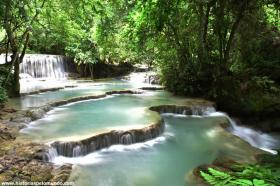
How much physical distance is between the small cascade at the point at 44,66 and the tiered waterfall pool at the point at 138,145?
1098cm

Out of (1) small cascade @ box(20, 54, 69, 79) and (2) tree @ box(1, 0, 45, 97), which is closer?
(2) tree @ box(1, 0, 45, 97)

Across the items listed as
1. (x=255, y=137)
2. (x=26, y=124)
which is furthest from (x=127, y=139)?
(x=255, y=137)

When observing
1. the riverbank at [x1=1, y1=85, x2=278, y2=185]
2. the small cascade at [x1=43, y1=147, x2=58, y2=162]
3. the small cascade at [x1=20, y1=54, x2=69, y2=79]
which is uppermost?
the small cascade at [x1=20, y1=54, x2=69, y2=79]

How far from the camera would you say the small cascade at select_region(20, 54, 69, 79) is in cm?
2047

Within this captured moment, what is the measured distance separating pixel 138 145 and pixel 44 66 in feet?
52.4

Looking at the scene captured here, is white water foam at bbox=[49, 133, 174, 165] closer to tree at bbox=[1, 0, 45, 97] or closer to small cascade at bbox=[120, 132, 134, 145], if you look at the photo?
small cascade at bbox=[120, 132, 134, 145]

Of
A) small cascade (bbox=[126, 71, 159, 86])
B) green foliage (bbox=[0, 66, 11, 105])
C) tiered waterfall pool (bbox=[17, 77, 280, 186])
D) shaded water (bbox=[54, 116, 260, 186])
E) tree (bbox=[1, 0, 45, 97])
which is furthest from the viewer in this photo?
small cascade (bbox=[126, 71, 159, 86])

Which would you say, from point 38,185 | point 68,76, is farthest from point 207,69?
point 68,76

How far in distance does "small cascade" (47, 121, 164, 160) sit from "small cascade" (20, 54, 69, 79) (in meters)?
15.0

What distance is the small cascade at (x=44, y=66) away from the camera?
20469 millimetres

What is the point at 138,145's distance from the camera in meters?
7.10

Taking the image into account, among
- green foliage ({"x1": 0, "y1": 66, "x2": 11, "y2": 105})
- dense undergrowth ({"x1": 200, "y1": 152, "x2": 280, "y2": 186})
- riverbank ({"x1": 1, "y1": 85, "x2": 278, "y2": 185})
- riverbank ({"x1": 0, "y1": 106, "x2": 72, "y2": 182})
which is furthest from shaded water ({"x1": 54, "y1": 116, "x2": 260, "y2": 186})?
green foliage ({"x1": 0, "y1": 66, "x2": 11, "y2": 105})

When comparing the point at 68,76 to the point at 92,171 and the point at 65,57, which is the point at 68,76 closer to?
the point at 65,57

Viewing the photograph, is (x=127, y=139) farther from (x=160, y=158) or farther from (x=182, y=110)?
(x=182, y=110)
